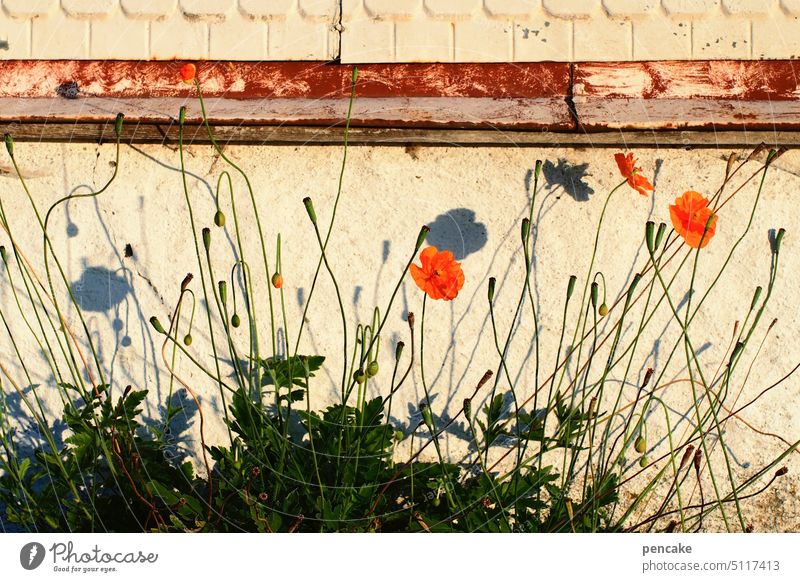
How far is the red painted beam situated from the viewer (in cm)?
286

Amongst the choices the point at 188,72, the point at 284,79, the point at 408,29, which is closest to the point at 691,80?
the point at 408,29

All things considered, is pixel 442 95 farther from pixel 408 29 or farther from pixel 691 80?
pixel 691 80

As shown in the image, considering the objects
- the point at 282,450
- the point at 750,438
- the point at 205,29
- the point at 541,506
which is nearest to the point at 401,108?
the point at 205,29

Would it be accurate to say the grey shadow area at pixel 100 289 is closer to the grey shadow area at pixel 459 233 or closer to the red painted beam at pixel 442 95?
the red painted beam at pixel 442 95

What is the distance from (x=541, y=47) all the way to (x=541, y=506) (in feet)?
4.87

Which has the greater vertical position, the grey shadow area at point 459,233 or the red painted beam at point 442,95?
the red painted beam at point 442,95

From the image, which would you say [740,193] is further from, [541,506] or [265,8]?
[265,8]

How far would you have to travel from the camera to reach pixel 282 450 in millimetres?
2641

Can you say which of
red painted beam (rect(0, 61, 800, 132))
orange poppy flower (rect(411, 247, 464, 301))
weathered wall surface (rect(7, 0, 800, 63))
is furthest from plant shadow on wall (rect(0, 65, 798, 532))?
weathered wall surface (rect(7, 0, 800, 63))

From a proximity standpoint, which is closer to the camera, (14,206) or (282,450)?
(282,450)

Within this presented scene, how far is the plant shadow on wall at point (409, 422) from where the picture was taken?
268 cm
